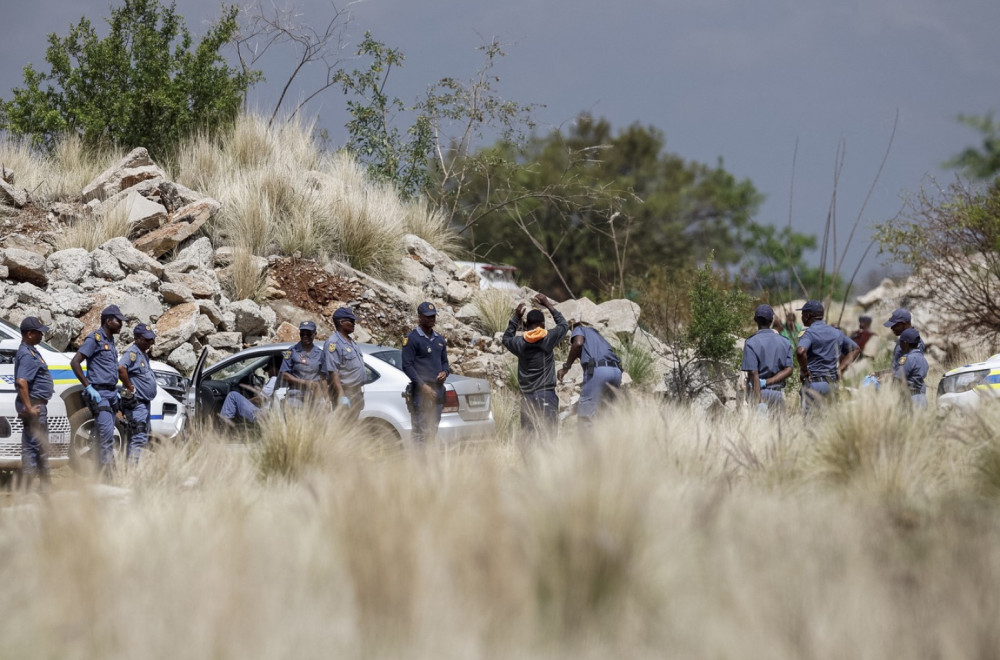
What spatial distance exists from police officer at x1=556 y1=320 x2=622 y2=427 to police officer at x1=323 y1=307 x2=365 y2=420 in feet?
6.65

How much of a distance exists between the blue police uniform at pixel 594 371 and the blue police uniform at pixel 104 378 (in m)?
4.39

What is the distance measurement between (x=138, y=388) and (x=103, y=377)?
458 mm

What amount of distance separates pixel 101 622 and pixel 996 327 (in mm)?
18286

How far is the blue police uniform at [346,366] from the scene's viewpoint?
10.1 meters

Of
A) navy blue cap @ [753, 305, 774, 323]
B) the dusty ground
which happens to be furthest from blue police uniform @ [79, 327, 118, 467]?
the dusty ground

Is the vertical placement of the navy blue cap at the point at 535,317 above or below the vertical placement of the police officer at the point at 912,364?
above

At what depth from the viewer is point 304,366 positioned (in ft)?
34.0

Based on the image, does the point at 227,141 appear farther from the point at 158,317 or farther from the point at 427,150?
the point at 158,317

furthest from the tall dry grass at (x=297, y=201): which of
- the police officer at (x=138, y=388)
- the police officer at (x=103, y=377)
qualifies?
the police officer at (x=103, y=377)

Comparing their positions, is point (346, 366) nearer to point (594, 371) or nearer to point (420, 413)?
point (420, 413)

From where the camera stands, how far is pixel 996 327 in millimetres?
18906

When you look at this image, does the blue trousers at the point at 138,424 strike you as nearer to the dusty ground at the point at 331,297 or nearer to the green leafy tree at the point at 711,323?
the dusty ground at the point at 331,297

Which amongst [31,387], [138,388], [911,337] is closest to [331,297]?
[138,388]

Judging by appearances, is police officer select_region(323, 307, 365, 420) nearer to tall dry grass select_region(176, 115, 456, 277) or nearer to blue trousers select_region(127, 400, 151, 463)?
blue trousers select_region(127, 400, 151, 463)
